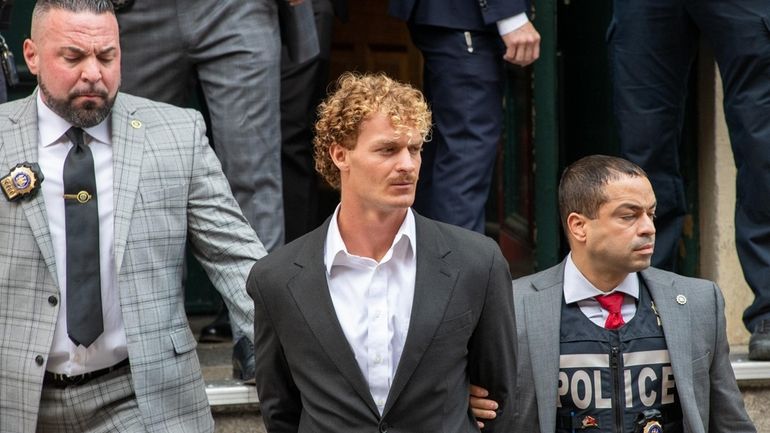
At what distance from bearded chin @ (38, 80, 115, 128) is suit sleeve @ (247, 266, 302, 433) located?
672 millimetres

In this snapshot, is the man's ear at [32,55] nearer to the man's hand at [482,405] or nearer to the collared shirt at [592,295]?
the man's hand at [482,405]

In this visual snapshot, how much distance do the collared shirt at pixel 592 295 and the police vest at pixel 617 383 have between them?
6cm

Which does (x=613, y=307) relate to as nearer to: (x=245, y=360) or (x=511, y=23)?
(x=245, y=360)

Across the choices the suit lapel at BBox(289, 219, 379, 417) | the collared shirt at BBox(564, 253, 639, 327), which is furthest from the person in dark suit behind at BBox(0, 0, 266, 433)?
the collared shirt at BBox(564, 253, 639, 327)

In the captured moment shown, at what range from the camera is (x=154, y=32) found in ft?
16.8

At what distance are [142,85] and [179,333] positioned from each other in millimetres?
1306

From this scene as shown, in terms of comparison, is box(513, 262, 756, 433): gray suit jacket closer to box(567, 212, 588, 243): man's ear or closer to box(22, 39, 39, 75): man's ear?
box(567, 212, 588, 243): man's ear

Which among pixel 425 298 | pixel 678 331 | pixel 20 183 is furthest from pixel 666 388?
pixel 20 183

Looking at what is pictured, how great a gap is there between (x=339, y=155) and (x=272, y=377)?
1.94 ft

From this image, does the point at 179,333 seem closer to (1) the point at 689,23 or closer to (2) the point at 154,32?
(2) the point at 154,32

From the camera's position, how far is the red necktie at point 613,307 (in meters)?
4.25

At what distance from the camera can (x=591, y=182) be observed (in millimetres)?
4414

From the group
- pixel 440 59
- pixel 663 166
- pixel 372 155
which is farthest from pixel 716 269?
pixel 372 155

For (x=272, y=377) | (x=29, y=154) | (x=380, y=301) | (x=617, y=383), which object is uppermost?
(x=29, y=154)
